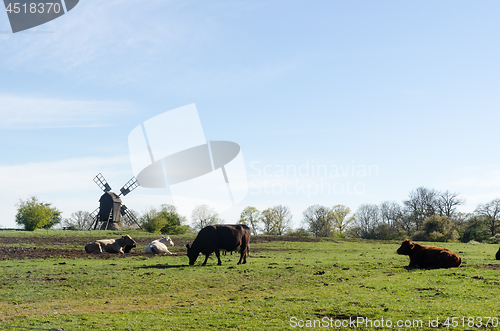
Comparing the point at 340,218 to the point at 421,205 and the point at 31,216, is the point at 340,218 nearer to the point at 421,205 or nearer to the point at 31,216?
the point at 421,205

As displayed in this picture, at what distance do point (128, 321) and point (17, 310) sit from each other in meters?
3.95

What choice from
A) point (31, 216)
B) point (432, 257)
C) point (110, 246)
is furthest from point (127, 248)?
point (31, 216)

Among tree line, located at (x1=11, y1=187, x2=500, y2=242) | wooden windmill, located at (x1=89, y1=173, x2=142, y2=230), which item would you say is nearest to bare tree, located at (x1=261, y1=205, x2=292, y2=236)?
tree line, located at (x1=11, y1=187, x2=500, y2=242)

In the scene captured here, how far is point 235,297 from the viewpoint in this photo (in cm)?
1223

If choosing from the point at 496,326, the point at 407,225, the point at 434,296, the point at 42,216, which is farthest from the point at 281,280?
the point at 407,225

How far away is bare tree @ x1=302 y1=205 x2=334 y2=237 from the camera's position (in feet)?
281

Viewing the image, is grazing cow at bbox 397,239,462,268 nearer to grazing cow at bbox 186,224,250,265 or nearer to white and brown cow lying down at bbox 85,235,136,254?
grazing cow at bbox 186,224,250,265

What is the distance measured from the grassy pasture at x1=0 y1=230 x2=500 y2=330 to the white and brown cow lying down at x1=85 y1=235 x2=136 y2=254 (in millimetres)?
8205

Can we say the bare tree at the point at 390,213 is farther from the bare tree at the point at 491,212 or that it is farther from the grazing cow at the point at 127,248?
the grazing cow at the point at 127,248

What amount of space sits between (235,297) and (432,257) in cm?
1175

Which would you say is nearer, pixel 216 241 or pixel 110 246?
pixel 216 241

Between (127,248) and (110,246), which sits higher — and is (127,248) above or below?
below

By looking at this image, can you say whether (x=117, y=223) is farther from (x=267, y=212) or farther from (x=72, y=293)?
(x=72, y=293)

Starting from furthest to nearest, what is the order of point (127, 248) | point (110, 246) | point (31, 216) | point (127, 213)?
point (127, 213)
point (31, 216)
point (127, 248)
point (110, 246)
